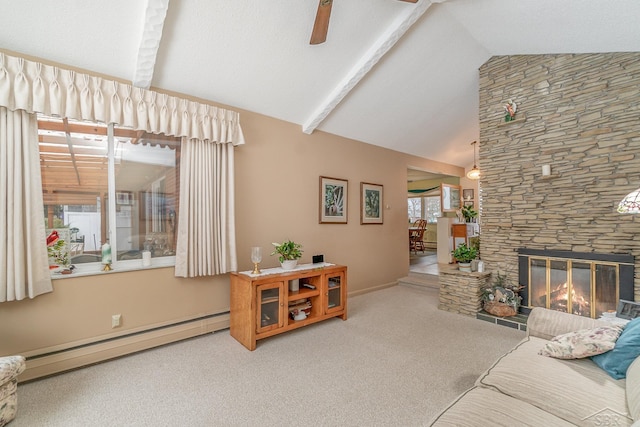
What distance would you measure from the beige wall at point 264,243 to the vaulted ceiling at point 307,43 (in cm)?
51

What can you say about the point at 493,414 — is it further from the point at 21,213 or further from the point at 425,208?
the point at 425,208

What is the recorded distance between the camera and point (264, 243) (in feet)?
12.1

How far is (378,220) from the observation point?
5.20 m

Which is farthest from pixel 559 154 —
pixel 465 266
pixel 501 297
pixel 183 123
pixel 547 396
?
pixel 183 123

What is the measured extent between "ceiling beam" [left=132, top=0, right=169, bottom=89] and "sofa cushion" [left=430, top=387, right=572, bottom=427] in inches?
125

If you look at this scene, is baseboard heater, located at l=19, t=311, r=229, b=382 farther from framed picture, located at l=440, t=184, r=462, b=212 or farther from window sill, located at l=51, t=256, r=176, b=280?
framed picture, located at l=440, t=184, r=462, b=212

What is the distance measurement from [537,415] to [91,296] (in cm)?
333

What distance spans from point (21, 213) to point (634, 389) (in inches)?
156

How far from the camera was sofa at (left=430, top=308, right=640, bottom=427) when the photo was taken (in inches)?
48.1

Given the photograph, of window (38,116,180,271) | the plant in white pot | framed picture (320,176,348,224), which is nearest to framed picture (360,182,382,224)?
framed picture (320,176,348,224)

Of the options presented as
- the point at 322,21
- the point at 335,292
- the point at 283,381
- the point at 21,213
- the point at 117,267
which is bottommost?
the point at 283,381

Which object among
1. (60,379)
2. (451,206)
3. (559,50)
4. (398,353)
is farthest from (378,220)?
(60,379)

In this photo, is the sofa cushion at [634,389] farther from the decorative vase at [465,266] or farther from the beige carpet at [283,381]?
the decorative vase at [465,266]

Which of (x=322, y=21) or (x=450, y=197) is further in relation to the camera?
(x=450, y=197)
